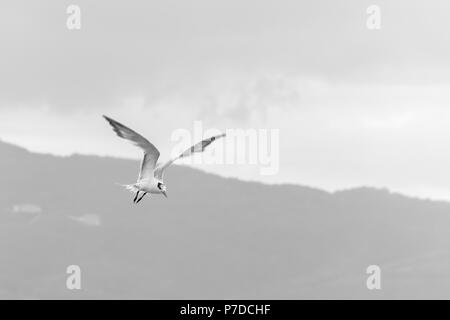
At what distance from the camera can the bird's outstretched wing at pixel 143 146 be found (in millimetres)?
51094

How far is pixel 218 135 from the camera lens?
177ft

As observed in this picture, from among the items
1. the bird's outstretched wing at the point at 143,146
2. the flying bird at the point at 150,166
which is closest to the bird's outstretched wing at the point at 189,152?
the flying bird at the point at 150,166

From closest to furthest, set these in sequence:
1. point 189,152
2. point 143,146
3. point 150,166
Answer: point 143,146
point 150,166
point 189,152

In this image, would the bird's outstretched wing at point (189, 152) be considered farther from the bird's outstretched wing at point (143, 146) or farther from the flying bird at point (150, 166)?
the bird's outstretched wing at point (143, 146)

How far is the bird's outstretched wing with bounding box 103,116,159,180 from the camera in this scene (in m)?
51.1

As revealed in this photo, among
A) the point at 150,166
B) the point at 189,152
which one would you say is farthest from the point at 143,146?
the point at 189,152

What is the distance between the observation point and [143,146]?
175 ft

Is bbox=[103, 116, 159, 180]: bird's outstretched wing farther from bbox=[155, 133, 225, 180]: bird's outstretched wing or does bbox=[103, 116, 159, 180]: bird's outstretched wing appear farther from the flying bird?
bbox=[155, 133, 225, 180]: bird's outstretched wing

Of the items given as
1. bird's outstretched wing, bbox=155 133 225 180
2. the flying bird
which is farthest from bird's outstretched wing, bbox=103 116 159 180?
bird's outstretched wing, bbox=155 133 225 180

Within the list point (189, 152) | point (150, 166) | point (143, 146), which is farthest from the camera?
point (189, 152)

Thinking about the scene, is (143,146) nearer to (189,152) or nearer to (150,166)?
(150,166)
